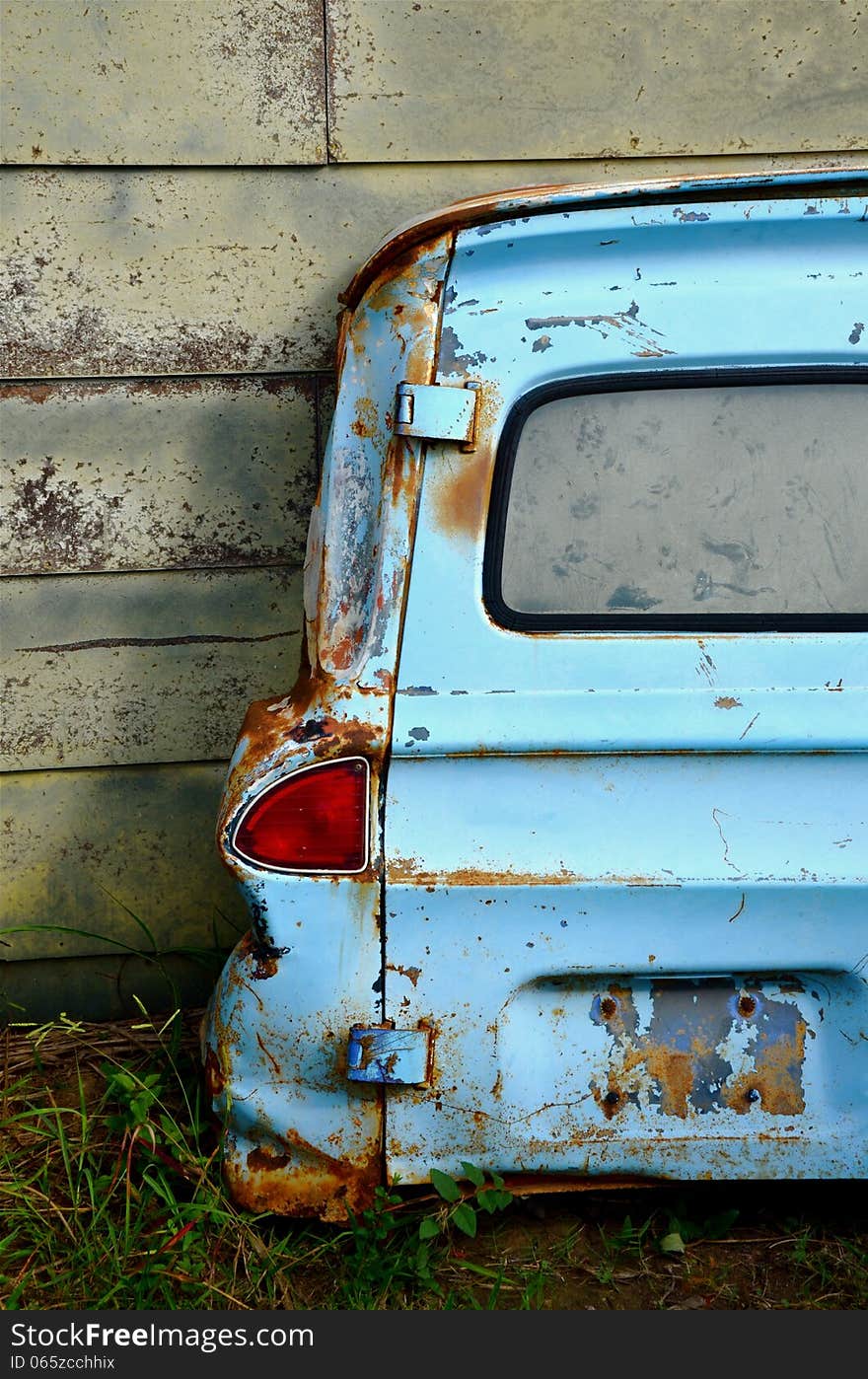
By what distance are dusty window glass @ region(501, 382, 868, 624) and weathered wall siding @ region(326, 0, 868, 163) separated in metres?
1.22

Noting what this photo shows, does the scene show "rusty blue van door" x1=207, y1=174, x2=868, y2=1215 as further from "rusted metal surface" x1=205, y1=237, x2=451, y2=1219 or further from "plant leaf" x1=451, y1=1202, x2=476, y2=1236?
"plant leaf" x1=451, y1=1202, x2=476, y2=1236

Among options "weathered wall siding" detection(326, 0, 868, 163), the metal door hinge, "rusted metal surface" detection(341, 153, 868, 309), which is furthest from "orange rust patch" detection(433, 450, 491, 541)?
"weathered wall siding" detection(326, 0, 868, 163)

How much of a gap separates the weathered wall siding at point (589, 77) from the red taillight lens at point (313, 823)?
1.60 meters

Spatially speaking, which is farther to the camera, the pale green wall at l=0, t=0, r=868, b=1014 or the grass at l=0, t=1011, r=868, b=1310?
the pale green wall at l=0, t=0, r=868, b=1014

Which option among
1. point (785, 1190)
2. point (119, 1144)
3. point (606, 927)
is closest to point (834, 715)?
point (606, 927)

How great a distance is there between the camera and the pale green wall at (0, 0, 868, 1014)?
2.57 metres

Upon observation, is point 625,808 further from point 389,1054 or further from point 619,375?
point 619,375

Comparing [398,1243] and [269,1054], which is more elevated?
[269,1054]

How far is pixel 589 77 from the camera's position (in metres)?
2.63

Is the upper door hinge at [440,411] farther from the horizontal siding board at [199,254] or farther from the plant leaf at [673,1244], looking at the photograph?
the plant leaf at [673,1244]

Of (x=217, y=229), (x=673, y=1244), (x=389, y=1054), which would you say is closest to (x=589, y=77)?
(x=217, y=229)

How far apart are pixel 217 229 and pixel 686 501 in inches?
57.6

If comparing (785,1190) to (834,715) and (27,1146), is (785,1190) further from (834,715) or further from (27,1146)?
(27,1146)

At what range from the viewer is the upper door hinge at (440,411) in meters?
1.74
